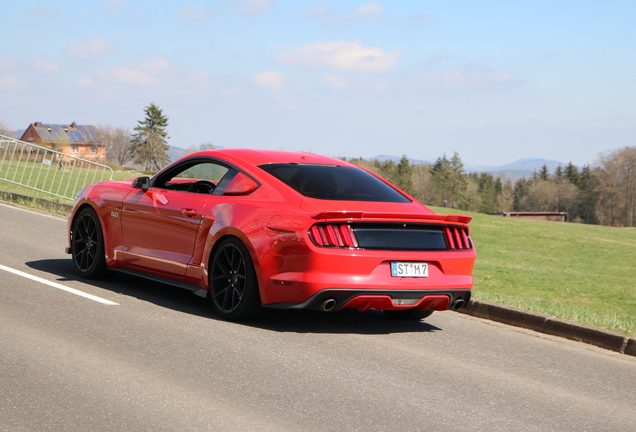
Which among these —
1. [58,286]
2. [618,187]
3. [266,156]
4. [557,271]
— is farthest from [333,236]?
[618,187]

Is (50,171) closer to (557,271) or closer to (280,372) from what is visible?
(557,271)

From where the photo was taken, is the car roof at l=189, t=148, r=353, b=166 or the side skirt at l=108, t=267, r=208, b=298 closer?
the side skirt at l=108, t=267, r=208, b=298

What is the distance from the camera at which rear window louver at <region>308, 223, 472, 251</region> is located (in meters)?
6.17

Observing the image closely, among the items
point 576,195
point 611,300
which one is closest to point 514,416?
point 611,300

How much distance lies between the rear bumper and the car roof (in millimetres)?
1562

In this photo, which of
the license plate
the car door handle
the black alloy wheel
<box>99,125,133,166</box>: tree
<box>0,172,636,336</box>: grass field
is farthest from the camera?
<box>99,125,133,166</box>: tree

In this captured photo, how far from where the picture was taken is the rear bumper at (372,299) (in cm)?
614

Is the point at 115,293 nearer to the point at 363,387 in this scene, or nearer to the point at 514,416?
the point at 363,387

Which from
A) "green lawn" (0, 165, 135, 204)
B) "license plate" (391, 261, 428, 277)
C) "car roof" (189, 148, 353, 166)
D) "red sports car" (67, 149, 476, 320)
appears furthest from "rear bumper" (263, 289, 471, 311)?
"green lawn" (0, 165, 135, 204)

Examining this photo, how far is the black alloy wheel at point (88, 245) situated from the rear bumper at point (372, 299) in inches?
108

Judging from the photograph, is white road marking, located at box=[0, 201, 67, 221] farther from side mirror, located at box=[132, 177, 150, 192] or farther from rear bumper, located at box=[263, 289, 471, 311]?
rear bumper, located at box=[263, 289, 471, 311]

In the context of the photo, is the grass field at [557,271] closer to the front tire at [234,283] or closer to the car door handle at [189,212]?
the front tire at [234,283]

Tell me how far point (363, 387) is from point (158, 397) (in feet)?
4.38

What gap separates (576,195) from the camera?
161m
